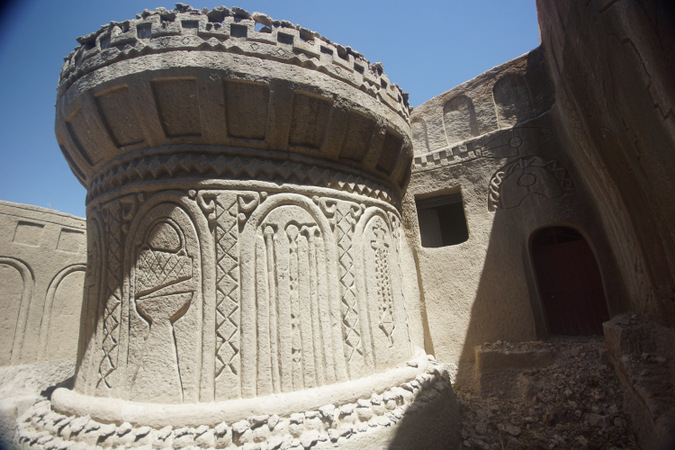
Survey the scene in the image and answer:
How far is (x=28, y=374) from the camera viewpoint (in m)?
5.16

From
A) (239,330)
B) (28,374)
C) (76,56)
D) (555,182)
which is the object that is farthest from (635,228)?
(28,374)

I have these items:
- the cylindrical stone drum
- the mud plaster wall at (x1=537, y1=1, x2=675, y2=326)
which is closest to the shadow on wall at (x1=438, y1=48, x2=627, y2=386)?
the mud plaster wall at (x1=537, y1=1, x2=675, y2=326)

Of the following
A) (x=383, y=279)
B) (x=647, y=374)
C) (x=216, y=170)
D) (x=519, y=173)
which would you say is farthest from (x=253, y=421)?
(x=519, y=173)

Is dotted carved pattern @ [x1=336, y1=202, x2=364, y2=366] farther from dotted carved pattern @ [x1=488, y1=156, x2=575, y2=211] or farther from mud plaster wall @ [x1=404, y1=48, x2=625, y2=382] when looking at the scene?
dotted carved pattern @ [x1=488, y1=156, x2=575, y2=211]

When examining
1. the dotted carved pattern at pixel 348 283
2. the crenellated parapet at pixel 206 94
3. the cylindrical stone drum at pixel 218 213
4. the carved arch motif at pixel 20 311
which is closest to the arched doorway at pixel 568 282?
the cylindrical stone drum at pixel 218 213

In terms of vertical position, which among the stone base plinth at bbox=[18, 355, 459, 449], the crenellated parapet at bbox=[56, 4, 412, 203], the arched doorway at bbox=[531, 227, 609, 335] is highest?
the crenellated parapet at bbox=[56, 4, 412, 203]

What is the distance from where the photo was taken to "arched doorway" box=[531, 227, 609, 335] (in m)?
4.14

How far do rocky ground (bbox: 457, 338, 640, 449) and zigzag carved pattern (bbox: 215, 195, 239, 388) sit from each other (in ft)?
6.84

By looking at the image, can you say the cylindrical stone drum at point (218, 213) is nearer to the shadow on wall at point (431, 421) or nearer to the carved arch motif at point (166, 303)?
the carved arch motif at point (166, 303)

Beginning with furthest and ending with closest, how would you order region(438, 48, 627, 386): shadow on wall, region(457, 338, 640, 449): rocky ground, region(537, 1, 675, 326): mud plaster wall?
region(438, 48, 627, 386): shadow on wall → region(457, 338, 640, 449): rocky ground → region(537, 1, 675, 326): mud plaster wall

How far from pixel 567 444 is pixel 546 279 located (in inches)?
85.4

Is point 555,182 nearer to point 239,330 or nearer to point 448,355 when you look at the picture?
point 448,355

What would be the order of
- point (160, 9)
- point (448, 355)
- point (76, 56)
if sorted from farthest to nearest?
1. point (448, 355)
2. point (76, 56)
3. point (160, 9)

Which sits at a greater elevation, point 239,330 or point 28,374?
point 239,330
